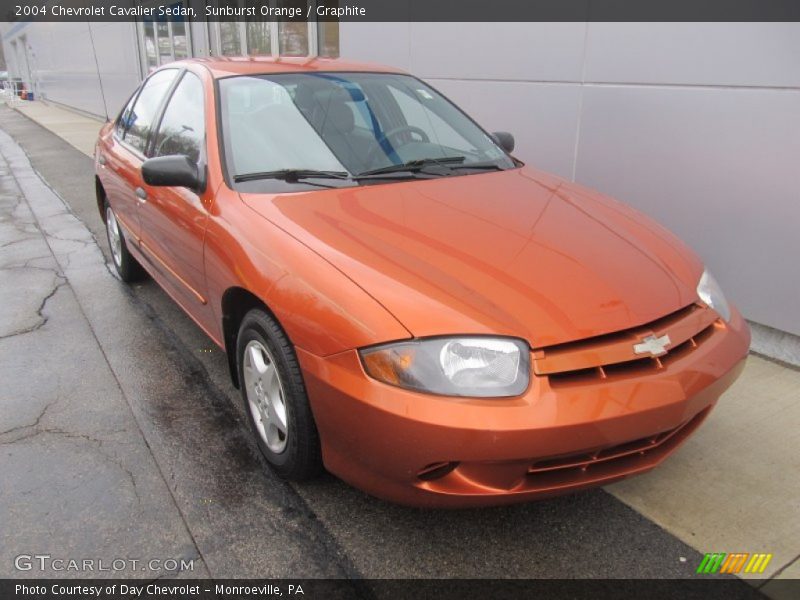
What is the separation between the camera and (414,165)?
3084 millimetres

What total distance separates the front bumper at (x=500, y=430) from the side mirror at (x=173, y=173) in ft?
3.94

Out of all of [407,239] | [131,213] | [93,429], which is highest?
[407,239]

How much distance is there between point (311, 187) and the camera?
277 centimetres

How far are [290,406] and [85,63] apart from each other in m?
22.4

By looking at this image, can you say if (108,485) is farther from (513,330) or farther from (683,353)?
(683,353)

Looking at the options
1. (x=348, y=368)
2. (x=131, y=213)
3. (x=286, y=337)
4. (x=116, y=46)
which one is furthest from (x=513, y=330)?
(x=116, y=46)

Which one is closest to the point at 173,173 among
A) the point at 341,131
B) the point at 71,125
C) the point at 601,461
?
the point at 341,131

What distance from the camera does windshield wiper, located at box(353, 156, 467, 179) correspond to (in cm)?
295

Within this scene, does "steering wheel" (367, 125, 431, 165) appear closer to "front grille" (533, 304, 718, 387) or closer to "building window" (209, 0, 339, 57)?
"front grille" (533, 304, 718, 387)

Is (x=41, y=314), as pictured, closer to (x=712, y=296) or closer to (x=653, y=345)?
(x=653, y=345)

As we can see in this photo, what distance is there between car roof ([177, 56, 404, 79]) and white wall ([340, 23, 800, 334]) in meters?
1.64

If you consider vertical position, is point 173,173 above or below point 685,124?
below

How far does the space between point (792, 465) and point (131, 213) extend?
3928 millimetres

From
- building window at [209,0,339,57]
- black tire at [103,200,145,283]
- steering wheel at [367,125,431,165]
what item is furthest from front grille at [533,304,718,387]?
building window at [209,0,339,57]
